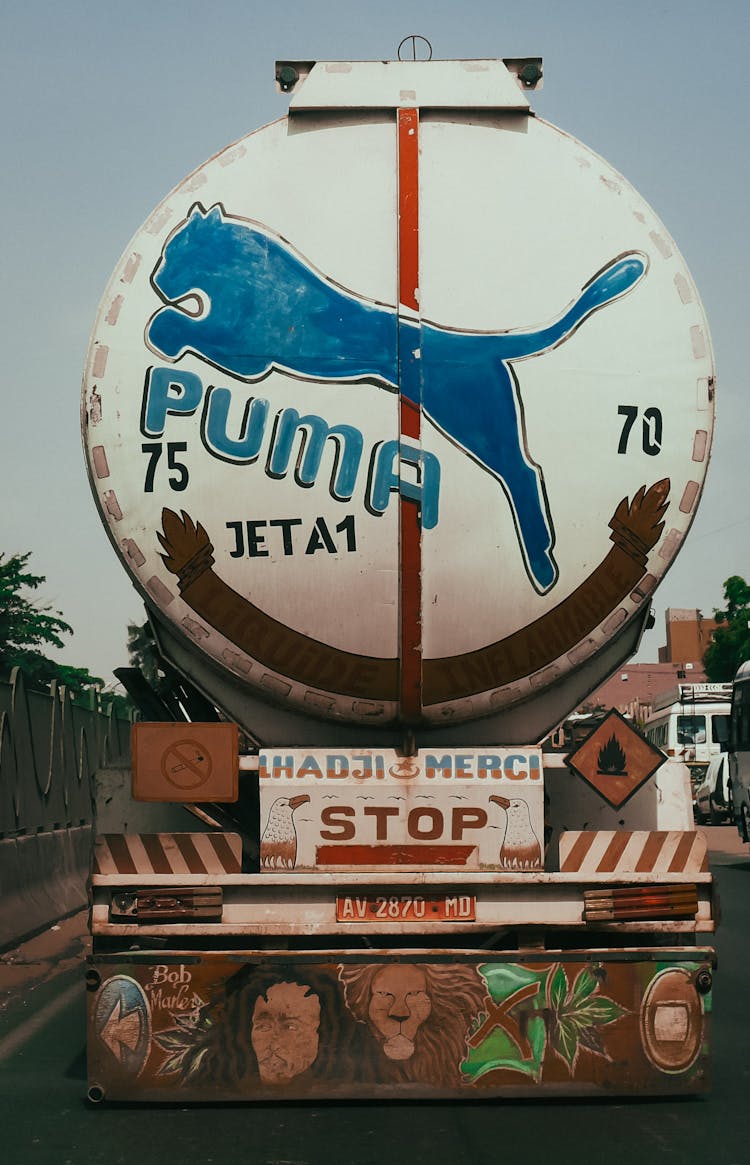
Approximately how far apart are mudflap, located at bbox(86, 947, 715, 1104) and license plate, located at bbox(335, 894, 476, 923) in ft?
0.44

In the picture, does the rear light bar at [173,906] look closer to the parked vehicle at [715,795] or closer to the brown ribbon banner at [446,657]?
the brown ribbon banner at [446,657]

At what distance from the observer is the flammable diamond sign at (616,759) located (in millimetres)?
6688

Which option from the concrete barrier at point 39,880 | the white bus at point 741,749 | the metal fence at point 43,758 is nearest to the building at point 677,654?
the white bus at point 741,749

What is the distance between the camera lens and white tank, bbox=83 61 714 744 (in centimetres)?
636

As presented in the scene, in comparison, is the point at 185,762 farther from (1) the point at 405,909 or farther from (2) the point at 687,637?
(2) the point at 687,637

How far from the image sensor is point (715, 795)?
1431 inches

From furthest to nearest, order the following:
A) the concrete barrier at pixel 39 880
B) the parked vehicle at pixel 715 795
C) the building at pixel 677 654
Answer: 1. the building at pixel 677 654
2. the parked vehicle at pixel 715 795
3. the concrete barrier at pixel 39 880

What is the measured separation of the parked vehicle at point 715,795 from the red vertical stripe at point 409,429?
2902 centimetres

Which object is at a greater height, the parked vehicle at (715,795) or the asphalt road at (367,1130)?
the asphalt road at (367,1130)

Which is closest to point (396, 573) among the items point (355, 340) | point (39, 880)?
point (355, 340)

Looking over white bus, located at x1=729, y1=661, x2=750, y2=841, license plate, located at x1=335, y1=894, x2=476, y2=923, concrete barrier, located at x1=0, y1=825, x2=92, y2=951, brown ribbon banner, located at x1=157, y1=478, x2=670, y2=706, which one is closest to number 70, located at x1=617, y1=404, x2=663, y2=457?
brown ribbon banner, located at x1=157, y1=478, x2=670, y2=706

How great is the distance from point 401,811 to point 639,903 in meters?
1.02

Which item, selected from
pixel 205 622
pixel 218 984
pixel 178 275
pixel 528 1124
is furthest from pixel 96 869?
pixel 178 275

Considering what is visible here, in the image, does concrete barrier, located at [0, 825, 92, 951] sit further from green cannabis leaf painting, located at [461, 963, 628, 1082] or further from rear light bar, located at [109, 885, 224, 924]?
green cannabis leaf painting, located at [461, 963, 628, 1082]
